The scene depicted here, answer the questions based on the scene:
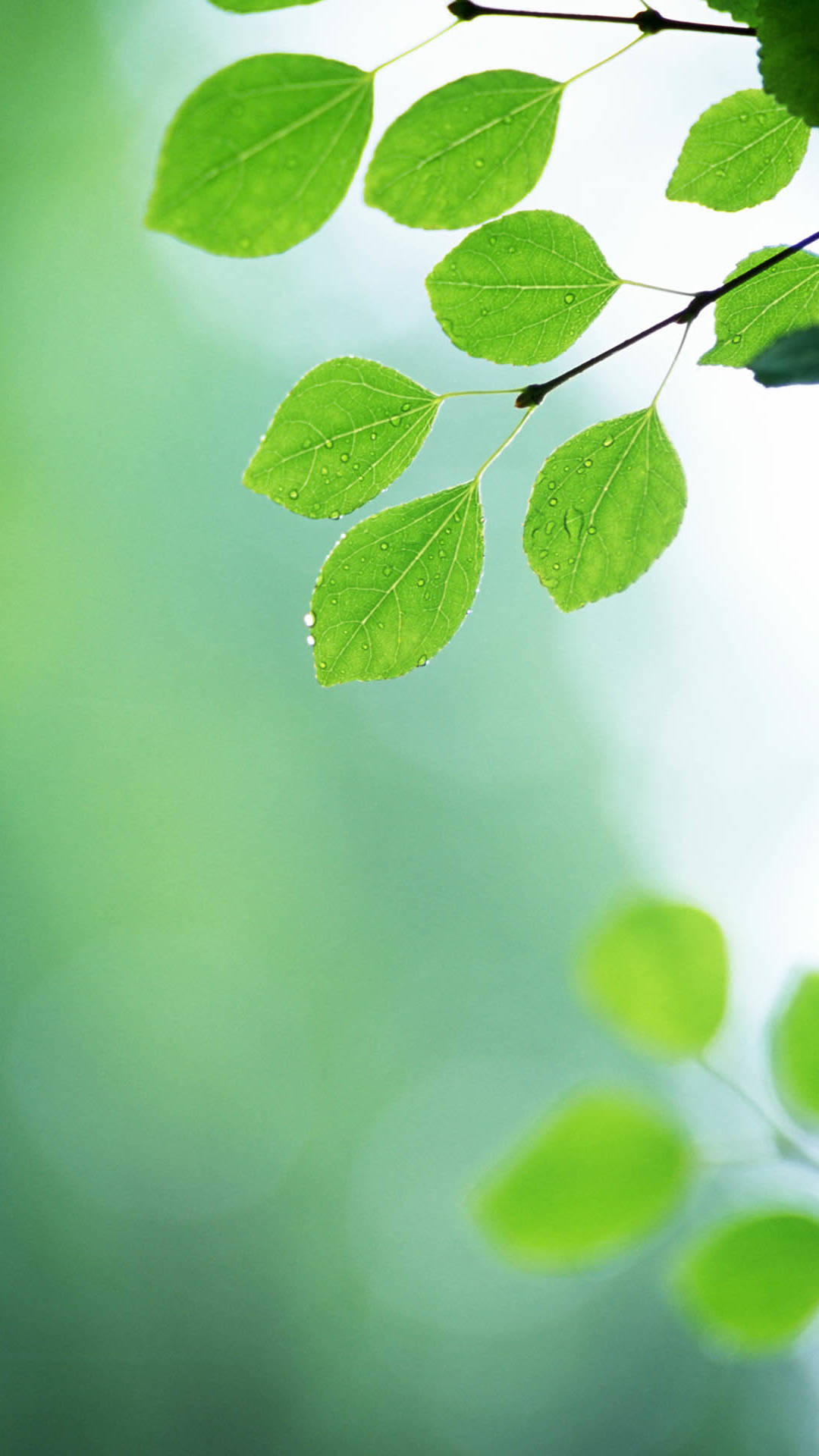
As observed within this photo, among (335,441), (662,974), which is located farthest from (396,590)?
(662,974)

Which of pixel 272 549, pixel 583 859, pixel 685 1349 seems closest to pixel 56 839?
pixel 272 549

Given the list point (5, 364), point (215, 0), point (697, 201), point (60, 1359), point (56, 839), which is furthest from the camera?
point (5, 364)

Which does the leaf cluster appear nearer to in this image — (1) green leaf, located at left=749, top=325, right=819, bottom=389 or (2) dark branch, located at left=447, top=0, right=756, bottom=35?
(1) green leaf, located at left=749, top=325, right=819, bottom=389

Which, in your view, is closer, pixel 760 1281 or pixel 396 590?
pixel 760 1281

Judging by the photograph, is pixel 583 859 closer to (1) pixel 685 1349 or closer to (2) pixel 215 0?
(1) pixel 685 1349

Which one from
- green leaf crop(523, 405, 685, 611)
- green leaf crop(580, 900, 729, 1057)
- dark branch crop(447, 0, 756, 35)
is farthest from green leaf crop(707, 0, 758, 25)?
green leaf crop(580, 900, 729, 1057)

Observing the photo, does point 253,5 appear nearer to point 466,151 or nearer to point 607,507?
point 466,151

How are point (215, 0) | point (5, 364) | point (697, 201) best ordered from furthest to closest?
point (5, 364) < point (697, 201) < point (215, 0)
